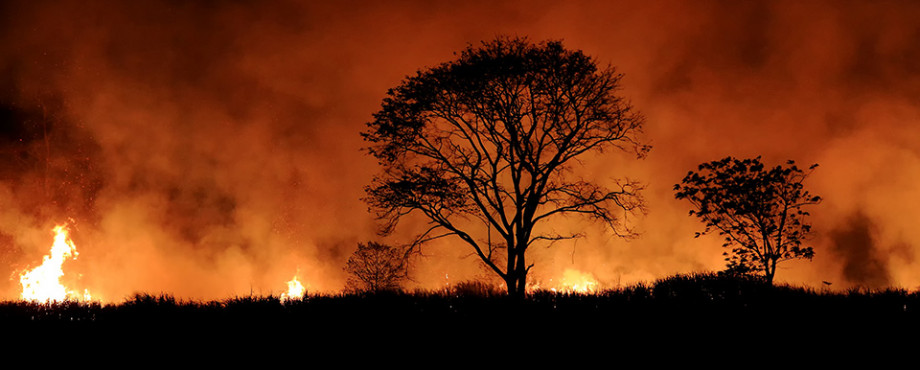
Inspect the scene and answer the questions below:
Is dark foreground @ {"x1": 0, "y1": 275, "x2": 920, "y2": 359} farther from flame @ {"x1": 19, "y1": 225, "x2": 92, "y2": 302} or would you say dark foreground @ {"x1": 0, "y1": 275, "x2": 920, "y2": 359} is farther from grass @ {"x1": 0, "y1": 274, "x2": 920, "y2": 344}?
flame @ {"x1": 19, "y1": 225, "x2": 92, "y2": 302}

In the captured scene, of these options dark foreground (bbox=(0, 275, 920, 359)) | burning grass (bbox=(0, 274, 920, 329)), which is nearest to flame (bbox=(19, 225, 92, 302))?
burning grass (bbox=(0, 274, 920, 329))

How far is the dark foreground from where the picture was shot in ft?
26.9

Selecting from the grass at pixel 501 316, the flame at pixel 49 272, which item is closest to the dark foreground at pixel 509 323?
the grass at pixel 501 316

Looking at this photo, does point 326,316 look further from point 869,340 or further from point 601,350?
point 869,340

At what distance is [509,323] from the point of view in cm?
884

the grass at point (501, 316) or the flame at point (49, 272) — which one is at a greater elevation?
the flame at point (49, 272)

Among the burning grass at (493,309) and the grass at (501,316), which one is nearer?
the grass at (501,316)

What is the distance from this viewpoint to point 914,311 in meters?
8.94

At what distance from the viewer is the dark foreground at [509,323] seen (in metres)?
8.19

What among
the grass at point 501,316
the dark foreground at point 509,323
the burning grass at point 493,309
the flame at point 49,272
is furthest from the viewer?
the flame at point 49,272

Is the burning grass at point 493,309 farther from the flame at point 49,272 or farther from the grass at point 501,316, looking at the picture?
the flame at point 49,272

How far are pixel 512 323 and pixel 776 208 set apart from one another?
22162mm

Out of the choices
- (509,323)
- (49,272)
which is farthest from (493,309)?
(49,272)

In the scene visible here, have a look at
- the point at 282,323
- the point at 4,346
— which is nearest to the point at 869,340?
the point at 282,323
